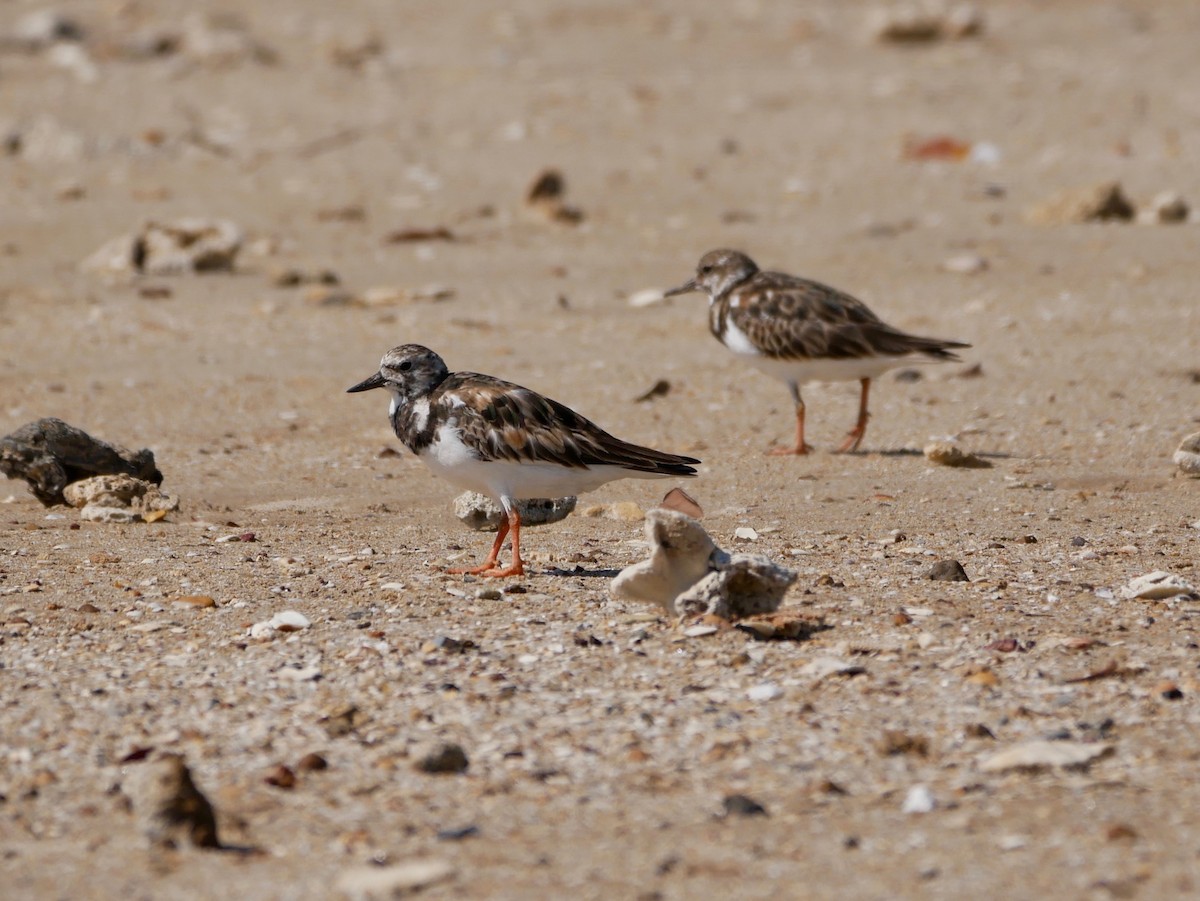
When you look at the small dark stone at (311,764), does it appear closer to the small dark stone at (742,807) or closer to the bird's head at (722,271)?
the small dark stone at (742,807)

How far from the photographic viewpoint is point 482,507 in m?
7.93

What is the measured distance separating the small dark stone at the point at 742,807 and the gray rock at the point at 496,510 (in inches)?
135

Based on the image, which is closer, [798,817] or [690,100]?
[798,817]

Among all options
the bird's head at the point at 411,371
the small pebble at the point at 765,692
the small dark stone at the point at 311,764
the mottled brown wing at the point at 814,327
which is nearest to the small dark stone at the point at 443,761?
the small dark stone at the point at 311,764

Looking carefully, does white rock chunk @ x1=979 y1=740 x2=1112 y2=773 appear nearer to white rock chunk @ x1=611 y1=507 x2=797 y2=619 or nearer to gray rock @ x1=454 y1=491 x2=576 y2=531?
white rock chunk @ x1=611 y1=507 x2=797 y2=619

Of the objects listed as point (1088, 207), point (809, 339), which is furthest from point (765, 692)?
point (1088, 207)

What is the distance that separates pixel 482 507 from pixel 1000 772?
11.9 feet

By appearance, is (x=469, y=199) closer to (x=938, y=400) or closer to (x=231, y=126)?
(x=231, y=126)

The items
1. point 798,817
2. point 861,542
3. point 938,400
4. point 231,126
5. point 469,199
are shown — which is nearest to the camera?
point 798,817

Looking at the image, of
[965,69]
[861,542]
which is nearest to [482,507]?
[861,542]

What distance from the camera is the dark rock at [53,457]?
8.16m

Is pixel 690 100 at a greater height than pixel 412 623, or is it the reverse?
pixel 690 100

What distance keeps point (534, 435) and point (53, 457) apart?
2679mm

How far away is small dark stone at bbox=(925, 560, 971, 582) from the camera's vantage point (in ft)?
21.6
